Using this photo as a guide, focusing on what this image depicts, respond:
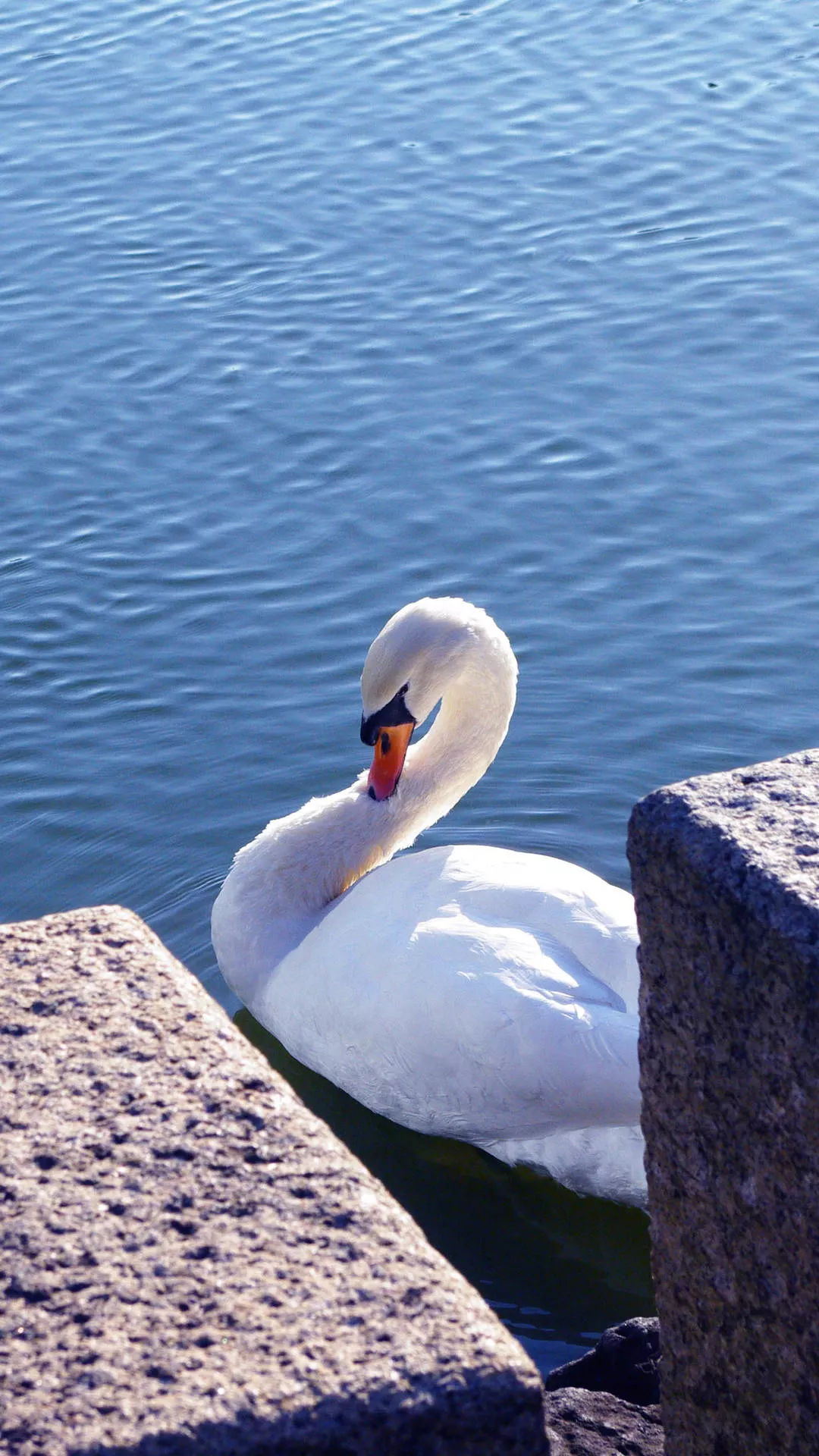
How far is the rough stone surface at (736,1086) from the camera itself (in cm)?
199

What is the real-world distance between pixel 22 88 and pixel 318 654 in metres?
7.63

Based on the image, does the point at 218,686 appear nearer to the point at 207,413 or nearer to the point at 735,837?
the point at 207,413

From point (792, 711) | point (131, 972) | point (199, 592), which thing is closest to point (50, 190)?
point (199, 592)

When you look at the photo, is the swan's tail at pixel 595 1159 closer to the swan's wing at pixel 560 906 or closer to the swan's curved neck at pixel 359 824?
the swan's wing at pixel 560 906

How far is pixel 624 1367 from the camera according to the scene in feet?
10.9

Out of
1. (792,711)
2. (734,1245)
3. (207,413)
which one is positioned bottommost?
(792,711)

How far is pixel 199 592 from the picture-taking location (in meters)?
7.33

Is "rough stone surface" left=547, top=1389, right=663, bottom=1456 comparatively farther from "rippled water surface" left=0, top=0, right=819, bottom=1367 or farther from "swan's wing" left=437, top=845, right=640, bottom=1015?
"swan's wing" left=437, top=845, right=640, bottom=1015

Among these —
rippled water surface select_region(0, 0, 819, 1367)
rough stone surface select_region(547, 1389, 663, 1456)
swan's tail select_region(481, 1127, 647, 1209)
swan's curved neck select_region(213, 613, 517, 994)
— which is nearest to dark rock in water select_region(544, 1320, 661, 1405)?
rough stone surface select_region(547, 1389, 663, 1456)

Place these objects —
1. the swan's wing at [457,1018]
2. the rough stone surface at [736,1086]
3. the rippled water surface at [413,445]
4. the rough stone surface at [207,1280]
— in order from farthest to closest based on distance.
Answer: the rippled water surface at [413,445]
the swan's wing at [457,1018]
the rough stone surface at [736,1086]
the rough stone surface at [207,1280]

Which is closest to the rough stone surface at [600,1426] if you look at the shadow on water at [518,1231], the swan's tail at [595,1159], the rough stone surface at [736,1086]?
the rough stone surface at [736,1086]

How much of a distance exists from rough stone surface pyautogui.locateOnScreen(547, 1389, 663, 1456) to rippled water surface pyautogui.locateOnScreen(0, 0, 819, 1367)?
107cm

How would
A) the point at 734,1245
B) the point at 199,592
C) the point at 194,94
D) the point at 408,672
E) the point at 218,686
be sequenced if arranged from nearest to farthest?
1. the point at 734,1245
2. the point at 408,672
3. the point at 218,686
4. the point at 199,592
5. the point at 194,94

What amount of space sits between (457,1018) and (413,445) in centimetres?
427
